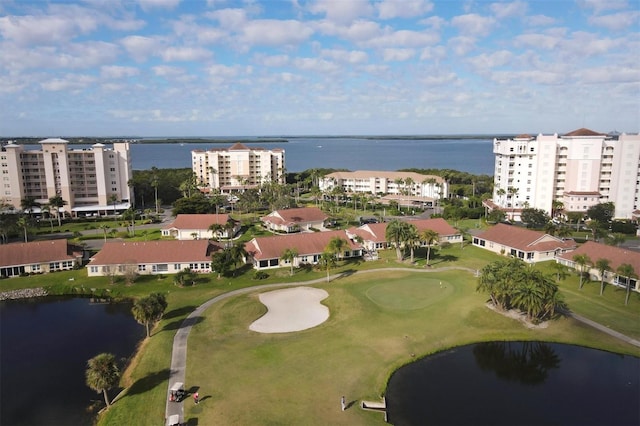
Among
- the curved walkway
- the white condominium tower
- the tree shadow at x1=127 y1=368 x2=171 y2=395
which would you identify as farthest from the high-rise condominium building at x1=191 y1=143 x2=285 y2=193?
the tree shadow at x1=127 y1=368 x2=171 y2=395

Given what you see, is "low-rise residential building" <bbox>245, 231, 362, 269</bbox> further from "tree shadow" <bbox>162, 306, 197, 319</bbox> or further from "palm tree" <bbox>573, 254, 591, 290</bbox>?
"palm tree" <bbox>573, 254, 591, 290</bbox>

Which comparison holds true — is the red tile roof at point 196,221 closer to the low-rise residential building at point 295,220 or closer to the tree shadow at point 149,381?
the low-rise residential building at point 295,220

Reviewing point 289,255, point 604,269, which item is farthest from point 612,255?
point 289,255

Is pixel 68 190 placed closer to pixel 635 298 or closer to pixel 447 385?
pixel 447 385

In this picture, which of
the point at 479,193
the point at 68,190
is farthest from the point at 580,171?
the point at 68,190

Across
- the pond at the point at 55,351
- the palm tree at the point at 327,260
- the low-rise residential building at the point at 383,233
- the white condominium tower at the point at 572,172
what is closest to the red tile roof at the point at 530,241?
the low-rise residential building at the point at 383,233
